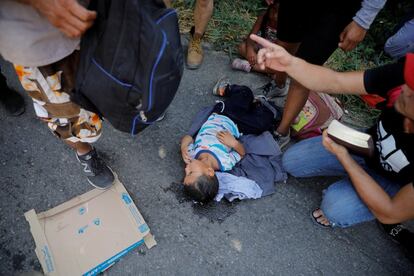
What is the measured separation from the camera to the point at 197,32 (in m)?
3.17

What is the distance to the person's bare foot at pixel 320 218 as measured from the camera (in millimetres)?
2314

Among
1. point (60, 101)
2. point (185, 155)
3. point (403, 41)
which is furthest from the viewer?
point (403, 41)

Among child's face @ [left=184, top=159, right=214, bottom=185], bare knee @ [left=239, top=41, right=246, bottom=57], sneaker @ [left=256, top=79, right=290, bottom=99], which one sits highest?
bare knee @ [left=239, top=41, right=246, bottom=57]

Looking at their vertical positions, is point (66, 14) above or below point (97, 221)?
above

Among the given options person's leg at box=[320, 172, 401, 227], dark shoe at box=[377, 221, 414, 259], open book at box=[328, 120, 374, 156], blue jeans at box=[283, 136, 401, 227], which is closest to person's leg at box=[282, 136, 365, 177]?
blue jeans at box=[283, 136, 401, 227]

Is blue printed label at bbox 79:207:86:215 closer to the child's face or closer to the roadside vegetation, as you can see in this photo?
the child's face

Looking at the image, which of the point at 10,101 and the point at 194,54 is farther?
the point at 194,54

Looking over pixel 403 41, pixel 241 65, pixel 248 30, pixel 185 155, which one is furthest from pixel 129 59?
pixel 403 41

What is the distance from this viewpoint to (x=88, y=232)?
2.04m

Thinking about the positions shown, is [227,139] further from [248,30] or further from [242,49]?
[248,30]

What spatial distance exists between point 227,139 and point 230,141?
3 cm

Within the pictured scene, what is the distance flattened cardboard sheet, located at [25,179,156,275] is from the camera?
192 cm

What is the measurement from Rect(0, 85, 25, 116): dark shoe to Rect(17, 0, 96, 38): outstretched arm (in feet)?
5.14

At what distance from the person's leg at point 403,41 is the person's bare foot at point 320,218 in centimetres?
177
